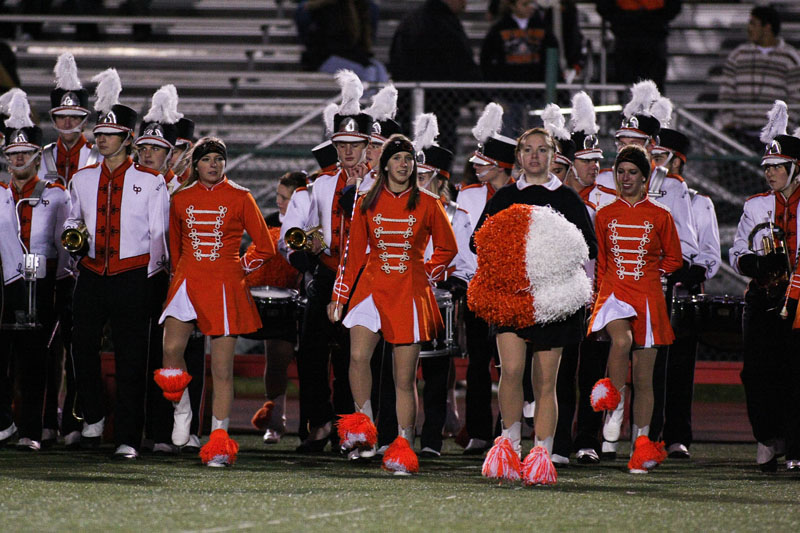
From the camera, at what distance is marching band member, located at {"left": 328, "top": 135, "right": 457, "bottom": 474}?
671cm

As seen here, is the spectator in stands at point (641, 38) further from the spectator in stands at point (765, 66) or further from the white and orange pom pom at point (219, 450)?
the white and orange pom pom at point (219, 450)

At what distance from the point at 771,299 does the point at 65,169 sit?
434 cm

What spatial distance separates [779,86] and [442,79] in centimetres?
327

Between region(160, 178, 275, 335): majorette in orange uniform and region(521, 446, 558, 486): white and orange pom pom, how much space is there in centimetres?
173

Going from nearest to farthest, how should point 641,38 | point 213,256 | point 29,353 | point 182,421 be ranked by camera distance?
1. point 213,256
2. point 182,421
3. point 29,353
4. point 641,38

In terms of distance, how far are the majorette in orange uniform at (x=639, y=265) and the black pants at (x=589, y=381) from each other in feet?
2.38

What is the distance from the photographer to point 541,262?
6203mm

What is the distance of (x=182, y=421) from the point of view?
716 centimetres

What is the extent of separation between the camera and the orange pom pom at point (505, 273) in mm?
6207

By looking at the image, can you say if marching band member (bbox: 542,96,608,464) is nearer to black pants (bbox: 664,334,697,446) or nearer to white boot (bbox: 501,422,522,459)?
black pants (bbox: 664,334,697,446)

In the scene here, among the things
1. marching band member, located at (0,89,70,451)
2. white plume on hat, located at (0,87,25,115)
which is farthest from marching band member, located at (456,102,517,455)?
white plume on hat, located at (0,87,25,115)

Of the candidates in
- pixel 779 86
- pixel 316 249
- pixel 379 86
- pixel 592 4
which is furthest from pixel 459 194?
pixel 592 4

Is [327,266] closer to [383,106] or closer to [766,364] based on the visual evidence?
[383,106]

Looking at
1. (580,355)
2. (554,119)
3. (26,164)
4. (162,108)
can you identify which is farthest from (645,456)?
(26,164)
